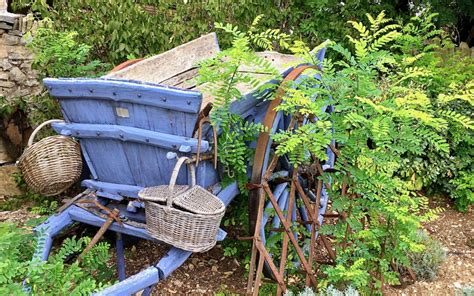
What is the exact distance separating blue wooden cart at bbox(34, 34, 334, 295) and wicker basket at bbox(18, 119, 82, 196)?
25 centimetres

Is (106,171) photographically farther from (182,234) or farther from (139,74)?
(139,74)

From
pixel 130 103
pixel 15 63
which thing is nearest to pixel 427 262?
pixel 130 103

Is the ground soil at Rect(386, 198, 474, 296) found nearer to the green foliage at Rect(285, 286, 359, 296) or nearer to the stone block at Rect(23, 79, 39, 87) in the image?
the green foliage at Rect(285, 286, 359, 296)

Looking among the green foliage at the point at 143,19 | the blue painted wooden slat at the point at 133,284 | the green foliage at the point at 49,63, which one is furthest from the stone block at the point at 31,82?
the blue painted wooden slat at the point at 133,284

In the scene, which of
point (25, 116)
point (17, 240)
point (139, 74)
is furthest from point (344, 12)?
point (17, 240)

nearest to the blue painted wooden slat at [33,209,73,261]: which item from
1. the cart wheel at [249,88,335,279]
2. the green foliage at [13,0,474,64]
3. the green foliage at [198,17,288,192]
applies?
the green foliage at [198,17,288,192]

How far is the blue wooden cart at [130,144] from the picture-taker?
2.36m

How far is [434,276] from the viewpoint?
3.63 m

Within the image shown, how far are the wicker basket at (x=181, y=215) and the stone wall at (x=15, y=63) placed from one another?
2975mm

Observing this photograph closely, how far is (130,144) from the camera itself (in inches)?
101

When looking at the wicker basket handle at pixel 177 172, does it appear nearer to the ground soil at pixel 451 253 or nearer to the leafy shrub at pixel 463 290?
the ground soil at pixel 451 253

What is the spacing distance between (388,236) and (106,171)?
5.71 ft

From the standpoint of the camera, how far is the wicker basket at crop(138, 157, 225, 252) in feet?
7.50

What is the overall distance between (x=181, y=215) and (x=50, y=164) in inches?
43.7
